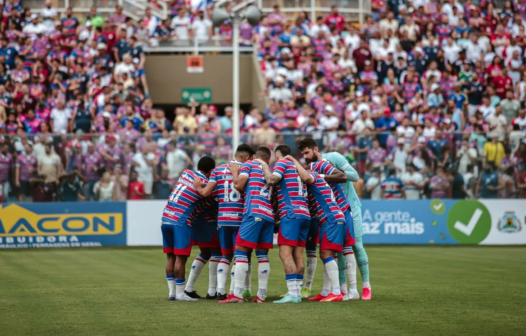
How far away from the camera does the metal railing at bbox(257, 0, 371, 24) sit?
1441 inches

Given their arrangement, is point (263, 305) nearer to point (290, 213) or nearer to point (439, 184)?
point (290, 213)

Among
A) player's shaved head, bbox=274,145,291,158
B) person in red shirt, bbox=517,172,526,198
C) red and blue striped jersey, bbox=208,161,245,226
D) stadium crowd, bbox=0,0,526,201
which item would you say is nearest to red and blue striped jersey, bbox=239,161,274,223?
red and blue striped jersey, bbox=208,161,245,226

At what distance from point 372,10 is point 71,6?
40.0 feet

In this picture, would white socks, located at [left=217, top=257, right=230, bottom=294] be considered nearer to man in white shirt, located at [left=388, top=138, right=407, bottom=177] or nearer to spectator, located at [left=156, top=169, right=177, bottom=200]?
spectator, located at [left=156, top=169, right=177, bottom=200]

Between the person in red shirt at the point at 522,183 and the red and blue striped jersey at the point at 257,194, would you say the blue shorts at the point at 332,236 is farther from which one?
the person in red shirt at the point at 522,183

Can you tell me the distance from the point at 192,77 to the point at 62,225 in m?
10.8

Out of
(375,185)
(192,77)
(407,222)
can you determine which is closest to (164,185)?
(375,185)

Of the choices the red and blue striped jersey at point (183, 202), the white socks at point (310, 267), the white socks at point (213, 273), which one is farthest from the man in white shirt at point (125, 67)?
the white socks at point (310, 267)

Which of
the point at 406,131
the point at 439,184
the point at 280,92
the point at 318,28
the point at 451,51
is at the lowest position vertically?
the point at 439,184

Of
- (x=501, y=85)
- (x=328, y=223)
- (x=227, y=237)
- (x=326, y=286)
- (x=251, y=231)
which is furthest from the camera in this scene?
(x=501, y=85)

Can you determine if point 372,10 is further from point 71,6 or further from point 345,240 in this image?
point 345,240

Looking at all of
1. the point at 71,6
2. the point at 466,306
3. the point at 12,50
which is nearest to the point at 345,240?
the point at 466,306

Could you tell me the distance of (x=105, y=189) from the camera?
25516 millimetres

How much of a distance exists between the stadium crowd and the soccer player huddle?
12031 mm
